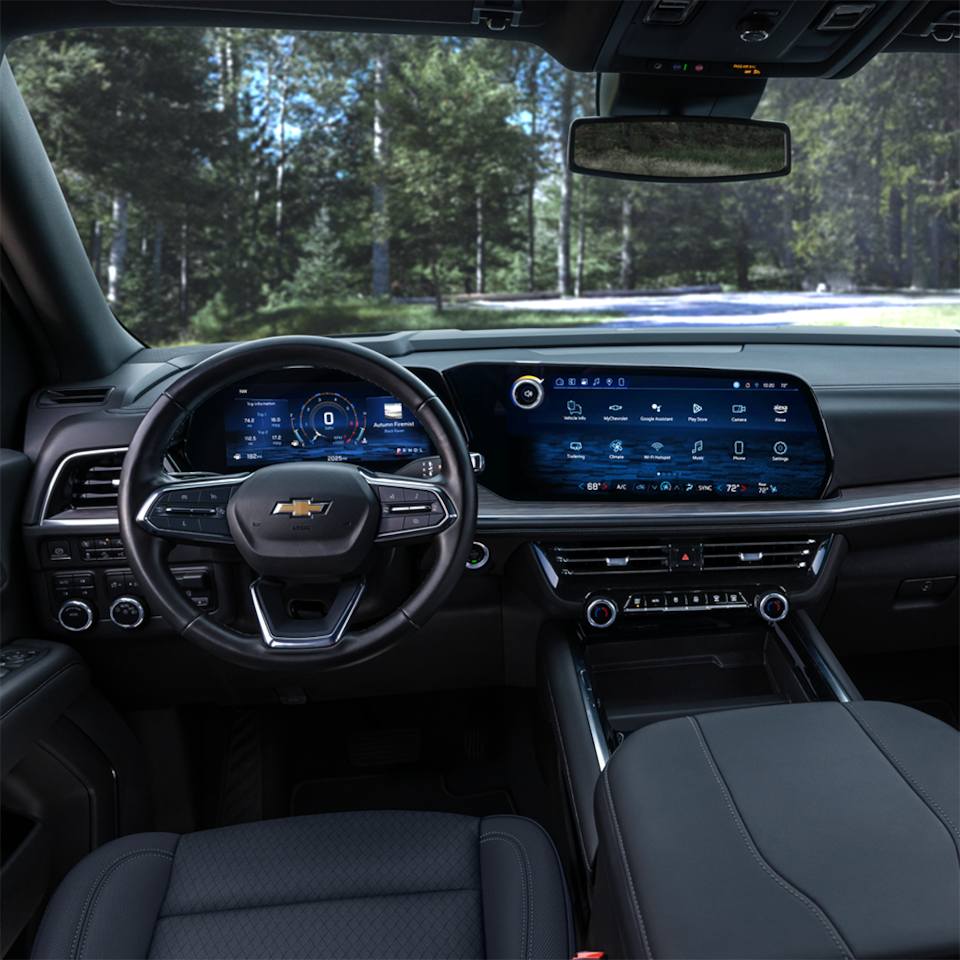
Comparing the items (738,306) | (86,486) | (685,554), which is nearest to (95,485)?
(86,486)

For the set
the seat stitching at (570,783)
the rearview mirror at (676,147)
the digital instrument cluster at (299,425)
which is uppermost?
the rearview mirror at (676,147)

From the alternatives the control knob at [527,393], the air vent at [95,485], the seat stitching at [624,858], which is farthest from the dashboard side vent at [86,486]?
the seat stitching at [624,858]

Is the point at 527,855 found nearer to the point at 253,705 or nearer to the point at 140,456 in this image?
the point at 140,456

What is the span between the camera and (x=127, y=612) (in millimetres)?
2127

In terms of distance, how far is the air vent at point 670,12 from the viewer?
1.57 metres

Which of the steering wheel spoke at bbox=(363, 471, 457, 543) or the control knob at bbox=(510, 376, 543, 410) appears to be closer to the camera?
the steering wheel spoke at bbox=(363, 471, 457, 543)

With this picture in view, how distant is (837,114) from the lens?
190 inches

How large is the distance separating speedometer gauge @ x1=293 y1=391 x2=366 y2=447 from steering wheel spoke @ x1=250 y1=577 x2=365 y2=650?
1.71ft

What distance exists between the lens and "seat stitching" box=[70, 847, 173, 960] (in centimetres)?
137

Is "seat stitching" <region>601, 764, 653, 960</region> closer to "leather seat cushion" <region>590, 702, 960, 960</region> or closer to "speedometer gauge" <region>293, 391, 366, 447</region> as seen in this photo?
"leather seat cushion" <region>590, 702, 960, 960</region>

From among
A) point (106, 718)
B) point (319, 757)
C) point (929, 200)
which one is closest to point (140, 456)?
point (106, 718)

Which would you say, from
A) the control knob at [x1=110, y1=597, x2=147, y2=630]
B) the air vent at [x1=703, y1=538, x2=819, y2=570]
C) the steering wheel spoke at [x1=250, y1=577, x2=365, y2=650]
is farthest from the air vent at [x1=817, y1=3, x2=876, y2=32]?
the control knob at [x1=110, y1=597, x2=147, y2=630]

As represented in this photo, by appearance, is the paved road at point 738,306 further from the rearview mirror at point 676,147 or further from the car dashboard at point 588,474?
the rearview mirror at point 676,147

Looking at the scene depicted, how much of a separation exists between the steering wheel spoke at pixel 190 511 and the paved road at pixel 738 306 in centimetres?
156
